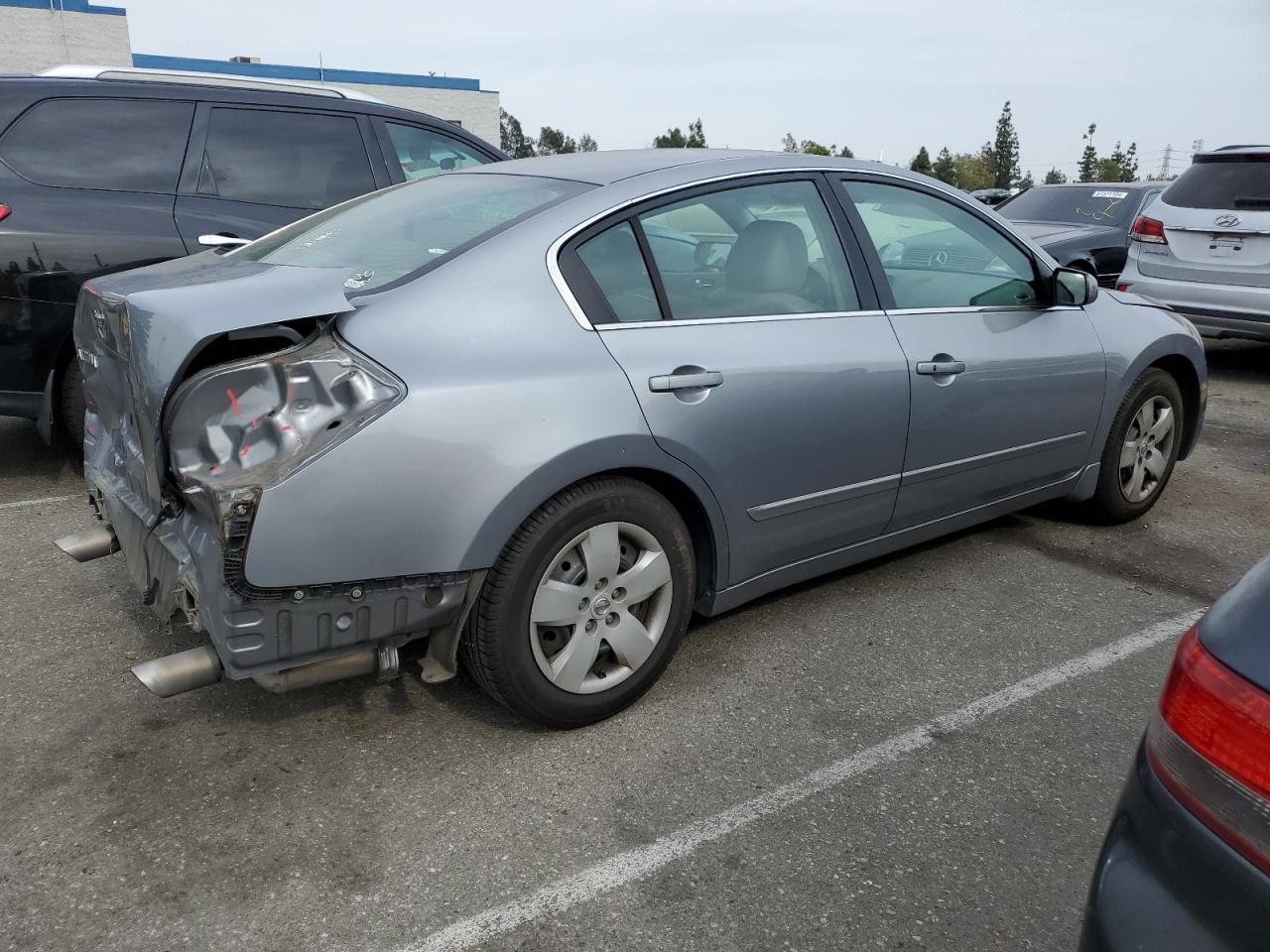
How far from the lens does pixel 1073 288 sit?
4.11 m

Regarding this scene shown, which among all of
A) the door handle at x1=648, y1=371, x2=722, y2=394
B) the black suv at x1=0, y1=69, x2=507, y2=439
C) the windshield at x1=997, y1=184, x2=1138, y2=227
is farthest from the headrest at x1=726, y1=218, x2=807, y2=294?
the windshield at x1=997, y1=184, x2=1138, y2=227

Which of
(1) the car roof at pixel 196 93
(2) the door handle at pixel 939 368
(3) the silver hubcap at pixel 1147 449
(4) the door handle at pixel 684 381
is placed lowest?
(3) the silver hubcap at pixel 1147 449

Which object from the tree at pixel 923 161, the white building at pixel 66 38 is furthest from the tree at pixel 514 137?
the white building at pixel 66 38

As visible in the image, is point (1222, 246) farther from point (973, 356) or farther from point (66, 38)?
point (66, 38)

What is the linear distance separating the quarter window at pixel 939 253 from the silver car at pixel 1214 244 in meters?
4.60

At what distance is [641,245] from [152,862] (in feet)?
6.62

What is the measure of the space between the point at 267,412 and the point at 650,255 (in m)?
1.18

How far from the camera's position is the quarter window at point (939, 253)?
364cm

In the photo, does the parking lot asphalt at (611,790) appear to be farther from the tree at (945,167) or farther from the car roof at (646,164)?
the tree at (945,167)

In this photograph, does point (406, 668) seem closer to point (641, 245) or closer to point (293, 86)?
point (641, 245)

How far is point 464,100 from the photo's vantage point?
3478cm

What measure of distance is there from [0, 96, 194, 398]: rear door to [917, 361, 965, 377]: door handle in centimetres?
347

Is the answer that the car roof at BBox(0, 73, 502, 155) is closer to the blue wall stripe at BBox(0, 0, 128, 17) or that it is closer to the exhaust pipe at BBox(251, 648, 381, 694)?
the exhaust pipe at BBox(251, 648, 381, 694)

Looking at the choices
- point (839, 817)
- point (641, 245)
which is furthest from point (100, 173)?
point (839, 817)
